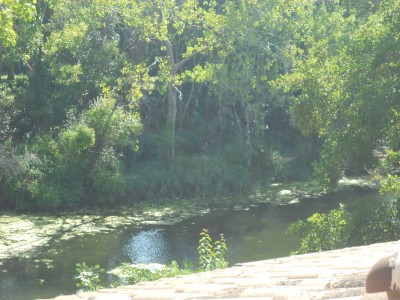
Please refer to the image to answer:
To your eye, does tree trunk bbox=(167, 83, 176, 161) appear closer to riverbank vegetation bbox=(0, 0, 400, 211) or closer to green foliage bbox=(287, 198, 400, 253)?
riverbank vegetation bbox=(0, 0, 400, 211)

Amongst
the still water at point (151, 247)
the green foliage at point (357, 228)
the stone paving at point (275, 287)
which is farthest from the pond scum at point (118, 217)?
the stone paving at point (275, 287)

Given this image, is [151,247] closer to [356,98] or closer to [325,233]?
[325,233]

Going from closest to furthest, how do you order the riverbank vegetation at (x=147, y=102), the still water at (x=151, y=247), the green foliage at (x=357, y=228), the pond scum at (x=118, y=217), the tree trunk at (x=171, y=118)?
the green foliage at (x=357, y=228) < the still water at (x=151, y=247) < the pond scum at (x=118, y=217) < the riverbank vegetation at (x=147, y=102) < the tree trunk at (x=171, y=118)

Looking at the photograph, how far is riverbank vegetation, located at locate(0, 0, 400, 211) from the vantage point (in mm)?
25531

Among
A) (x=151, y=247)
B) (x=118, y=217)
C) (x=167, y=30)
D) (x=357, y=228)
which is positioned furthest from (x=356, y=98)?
(x=167, y=30)

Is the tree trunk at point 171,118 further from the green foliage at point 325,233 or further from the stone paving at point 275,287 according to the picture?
the stone paving at point 275,287

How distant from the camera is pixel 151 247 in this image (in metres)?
20.0

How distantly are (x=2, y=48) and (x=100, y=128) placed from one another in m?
5.49

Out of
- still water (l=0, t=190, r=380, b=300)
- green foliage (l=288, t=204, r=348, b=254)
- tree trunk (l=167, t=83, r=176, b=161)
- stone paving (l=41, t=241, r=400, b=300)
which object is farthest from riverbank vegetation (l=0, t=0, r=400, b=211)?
stone paving (l=41, t=241, r=400, b=300)

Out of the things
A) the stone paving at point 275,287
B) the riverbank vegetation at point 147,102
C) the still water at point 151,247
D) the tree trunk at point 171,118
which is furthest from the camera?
the tree trunk at point 171,118

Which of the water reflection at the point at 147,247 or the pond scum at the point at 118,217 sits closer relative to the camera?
the water reflection at the point at 147,247

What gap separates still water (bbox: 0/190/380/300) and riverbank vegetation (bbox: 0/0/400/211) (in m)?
3.71

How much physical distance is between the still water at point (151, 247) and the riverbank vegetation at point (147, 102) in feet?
12.2

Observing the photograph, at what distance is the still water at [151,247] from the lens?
1683cm
